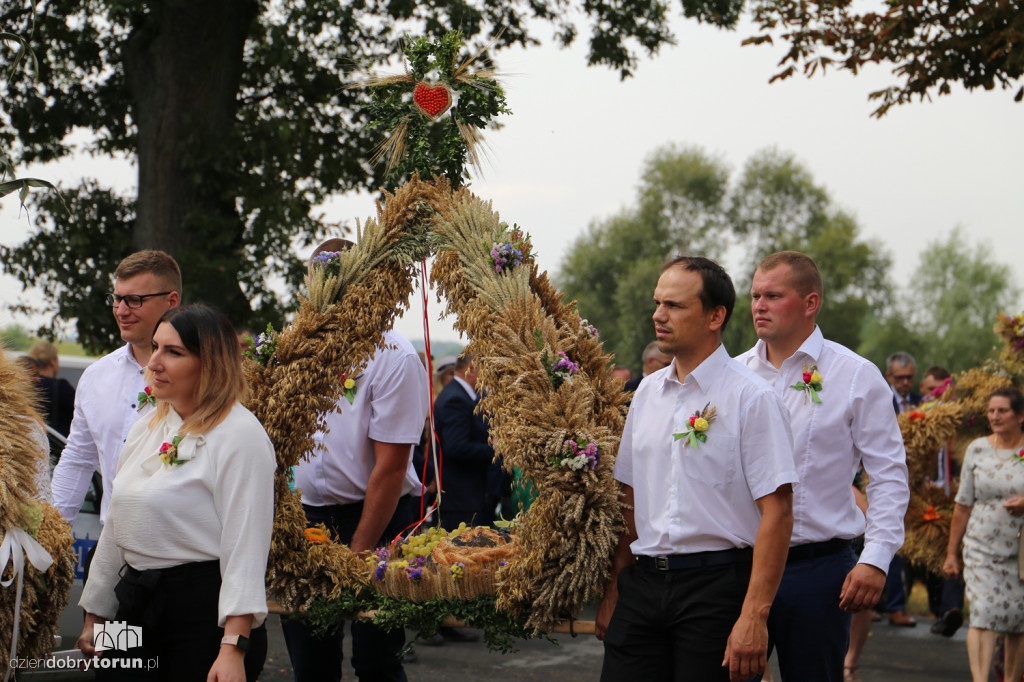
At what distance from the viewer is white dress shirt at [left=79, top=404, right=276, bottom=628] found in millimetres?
3246

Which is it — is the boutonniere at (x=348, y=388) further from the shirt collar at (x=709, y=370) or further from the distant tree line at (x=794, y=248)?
the distant tree line at (x=794, y=248)

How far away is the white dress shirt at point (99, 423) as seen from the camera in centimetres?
Answer: 450

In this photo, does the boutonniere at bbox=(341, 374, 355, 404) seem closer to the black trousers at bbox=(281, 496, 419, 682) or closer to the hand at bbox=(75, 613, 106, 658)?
the black trousers at bbox=(281, 496, 419, 682)

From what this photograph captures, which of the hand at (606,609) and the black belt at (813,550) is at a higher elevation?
the black belt at (813,550)

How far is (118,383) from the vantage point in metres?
4.56

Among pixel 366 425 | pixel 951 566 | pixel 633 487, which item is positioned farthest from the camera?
pixel 951 566

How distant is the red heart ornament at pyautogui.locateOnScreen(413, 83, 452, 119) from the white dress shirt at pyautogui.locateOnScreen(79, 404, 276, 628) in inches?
73.7

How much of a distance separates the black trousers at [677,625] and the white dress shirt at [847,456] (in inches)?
32.3

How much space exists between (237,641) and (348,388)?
165cm

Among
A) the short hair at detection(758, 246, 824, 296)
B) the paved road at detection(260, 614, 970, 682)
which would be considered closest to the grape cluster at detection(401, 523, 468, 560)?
the short hair at detection(758, 246, 824, 296)

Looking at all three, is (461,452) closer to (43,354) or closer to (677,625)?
(43,354)

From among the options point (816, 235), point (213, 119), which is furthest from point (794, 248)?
point (213, 119)

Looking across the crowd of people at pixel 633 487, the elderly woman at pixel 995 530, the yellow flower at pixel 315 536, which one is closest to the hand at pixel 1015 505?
the elderly woman at pixel 995 530

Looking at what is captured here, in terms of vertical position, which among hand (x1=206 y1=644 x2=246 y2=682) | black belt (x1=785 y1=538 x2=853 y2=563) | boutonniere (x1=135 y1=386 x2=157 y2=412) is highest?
boutonniere (x1=135 y1=386 x2=157 y2=412)
